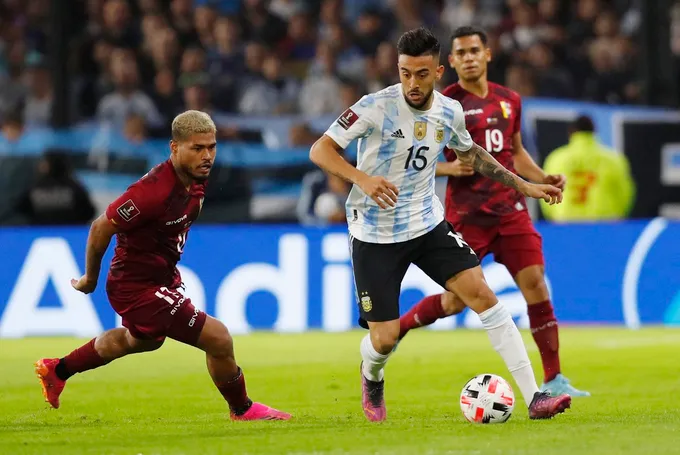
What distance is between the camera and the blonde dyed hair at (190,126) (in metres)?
7.62

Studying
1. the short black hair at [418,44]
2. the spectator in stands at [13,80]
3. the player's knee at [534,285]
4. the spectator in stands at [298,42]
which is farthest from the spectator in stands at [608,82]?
the short black hair at [418,44]

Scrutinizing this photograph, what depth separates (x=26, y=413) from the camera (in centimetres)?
866

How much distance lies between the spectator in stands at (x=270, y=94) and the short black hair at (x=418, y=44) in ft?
34.6

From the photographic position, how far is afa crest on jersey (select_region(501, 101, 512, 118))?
374 inches

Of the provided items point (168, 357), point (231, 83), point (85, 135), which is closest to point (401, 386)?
point (168, 357)

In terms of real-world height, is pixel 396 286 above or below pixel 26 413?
above

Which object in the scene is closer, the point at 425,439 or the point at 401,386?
the point at 425,439

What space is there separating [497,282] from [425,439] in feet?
25.2

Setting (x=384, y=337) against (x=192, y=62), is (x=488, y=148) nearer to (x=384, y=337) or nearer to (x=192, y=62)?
(x=384, y=337)

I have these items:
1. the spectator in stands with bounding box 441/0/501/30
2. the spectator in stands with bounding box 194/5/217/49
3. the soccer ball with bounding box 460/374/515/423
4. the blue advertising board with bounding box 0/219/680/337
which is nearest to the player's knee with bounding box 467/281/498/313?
the soccer ball with bounding box 460/374/515/423

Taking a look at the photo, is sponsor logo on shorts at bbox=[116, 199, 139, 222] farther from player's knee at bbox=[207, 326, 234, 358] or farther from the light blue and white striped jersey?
the light blue and white striped jersey

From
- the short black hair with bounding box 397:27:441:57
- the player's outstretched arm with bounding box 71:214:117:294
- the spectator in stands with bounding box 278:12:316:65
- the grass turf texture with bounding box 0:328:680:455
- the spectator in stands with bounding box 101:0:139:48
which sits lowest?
the grass turf texture with bounding box 0:328:680:455

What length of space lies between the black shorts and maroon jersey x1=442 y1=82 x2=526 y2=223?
1.62 meters

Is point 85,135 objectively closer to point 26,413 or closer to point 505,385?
point 26,413
